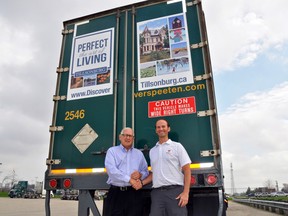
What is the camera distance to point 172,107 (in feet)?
12.9

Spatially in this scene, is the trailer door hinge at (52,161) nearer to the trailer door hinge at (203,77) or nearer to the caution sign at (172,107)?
the caution sign at (172,107)

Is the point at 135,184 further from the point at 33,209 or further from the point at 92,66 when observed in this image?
the point at 33,209

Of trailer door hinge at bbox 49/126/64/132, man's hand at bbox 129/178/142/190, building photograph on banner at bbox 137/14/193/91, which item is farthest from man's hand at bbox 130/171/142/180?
trailer door hinge at bbox 49/126/64/132

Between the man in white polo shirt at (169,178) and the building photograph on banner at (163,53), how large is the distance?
0.98 m

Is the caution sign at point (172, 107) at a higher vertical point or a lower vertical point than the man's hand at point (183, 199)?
higher

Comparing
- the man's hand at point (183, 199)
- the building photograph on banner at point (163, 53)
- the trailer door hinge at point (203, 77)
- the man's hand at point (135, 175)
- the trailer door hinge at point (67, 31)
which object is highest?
the trailer door hinge at point (67, 31)

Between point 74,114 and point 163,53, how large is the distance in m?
1.66

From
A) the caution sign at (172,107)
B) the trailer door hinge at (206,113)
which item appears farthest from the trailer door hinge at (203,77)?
the trailer door hinge at (206,113)

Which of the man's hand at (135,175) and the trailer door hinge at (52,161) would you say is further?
the trailer door hinge at (52,161)

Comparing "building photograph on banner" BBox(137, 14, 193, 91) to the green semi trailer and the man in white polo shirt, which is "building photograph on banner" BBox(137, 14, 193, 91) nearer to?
the green semi trailer

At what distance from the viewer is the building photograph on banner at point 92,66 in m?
4.46

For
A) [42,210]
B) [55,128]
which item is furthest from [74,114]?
[42,210]

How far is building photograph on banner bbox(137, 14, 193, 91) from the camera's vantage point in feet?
13.4

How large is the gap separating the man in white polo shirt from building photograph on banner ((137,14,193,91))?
38.4 inches
